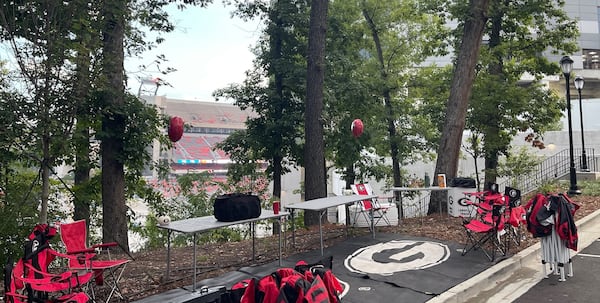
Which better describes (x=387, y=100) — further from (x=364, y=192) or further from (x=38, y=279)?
(x=38, y=279)

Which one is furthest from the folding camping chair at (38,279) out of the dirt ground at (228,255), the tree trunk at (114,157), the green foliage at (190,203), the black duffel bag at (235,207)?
the green foliage at (190,203)

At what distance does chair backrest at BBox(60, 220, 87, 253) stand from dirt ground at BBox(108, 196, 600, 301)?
852 mm

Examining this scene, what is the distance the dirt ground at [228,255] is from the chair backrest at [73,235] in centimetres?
85

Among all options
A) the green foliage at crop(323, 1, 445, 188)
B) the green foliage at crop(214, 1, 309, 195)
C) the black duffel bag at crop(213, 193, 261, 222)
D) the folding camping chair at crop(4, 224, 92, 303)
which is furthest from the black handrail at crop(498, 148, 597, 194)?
the folding camping chair at crop(4, 224, 92, 303)

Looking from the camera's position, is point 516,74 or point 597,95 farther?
point 597,95

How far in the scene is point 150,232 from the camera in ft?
40.6

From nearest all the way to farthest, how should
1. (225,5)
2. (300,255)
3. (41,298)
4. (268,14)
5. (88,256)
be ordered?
(41,298) < (88,256) < (300,255) < (225,5) < (268,14)

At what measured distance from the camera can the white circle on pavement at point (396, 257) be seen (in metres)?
5.92

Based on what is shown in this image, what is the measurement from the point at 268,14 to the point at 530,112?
9.29 meters

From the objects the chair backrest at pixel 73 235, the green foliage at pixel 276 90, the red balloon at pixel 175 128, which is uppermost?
the green foliage at pixel 276 90

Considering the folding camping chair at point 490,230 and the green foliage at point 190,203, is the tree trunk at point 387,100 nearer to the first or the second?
the green foliage at point 190,203

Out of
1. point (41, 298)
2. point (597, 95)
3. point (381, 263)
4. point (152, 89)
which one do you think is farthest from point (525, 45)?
point (597, 95)

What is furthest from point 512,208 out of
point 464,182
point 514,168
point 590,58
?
point 590,58

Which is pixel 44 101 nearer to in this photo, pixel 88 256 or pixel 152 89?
pixel 88 256
